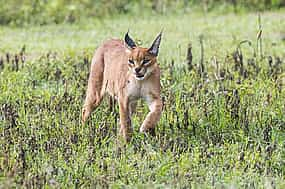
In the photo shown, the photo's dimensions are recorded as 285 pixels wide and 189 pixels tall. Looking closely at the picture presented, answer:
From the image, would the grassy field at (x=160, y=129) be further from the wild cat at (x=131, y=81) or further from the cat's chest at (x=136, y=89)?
the cat's chest at (x=136, y=89)

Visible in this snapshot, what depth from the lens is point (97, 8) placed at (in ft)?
56.4

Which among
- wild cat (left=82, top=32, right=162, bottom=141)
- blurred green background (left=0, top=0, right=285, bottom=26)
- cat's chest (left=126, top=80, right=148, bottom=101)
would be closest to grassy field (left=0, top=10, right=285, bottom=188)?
wild cat (left=82, top=32, right=162, bottom=141)

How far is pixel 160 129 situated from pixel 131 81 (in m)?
0.60

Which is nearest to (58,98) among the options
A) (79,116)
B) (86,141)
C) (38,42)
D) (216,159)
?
(79,116)

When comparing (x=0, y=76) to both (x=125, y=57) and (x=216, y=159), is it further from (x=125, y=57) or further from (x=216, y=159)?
(x=216, y=159)

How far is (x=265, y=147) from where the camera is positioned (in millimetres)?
7609

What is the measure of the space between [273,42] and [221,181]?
757 centimetres

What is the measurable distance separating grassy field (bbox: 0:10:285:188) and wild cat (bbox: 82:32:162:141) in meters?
0.15

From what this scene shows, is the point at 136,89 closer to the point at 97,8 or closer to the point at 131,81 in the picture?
the point at 131,81

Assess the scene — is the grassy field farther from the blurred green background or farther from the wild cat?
the blurred green background

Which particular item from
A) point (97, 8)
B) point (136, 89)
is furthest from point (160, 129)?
point (97, 8)

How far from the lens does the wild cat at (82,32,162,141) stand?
7.87 meters

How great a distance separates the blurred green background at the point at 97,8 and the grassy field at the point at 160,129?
3.43 meters

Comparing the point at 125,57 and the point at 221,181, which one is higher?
the point at 125,57
